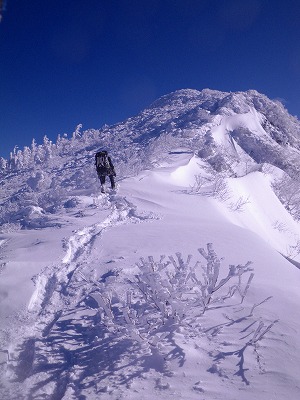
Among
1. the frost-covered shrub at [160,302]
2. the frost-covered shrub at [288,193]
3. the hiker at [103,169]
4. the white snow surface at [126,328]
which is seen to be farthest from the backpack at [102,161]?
the frost-covered shrub at [288,193]

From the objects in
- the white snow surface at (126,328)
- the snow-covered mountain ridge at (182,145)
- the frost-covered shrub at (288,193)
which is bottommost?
the white snow surface at (126,328)

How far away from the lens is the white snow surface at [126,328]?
7.52 ft

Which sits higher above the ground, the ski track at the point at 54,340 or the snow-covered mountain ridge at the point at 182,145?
the snow-covered mountain ridge at the point at 182,145

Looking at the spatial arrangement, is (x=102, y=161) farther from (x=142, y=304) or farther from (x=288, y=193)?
(x=288, y=193)

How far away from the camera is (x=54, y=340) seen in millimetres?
2844

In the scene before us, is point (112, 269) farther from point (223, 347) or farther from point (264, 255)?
point (264, 255)

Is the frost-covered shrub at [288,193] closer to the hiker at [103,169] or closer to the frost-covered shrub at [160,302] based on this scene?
the hiker at [103,169]

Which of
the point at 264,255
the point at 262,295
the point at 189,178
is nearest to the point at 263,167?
the point at 189,178

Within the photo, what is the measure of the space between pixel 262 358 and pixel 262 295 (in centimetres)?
98

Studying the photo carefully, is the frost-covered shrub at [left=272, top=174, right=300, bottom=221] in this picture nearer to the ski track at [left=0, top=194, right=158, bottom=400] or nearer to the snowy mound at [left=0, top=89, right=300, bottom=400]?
the snowy mound at [left=0, top=89, right=300, bottom=400]

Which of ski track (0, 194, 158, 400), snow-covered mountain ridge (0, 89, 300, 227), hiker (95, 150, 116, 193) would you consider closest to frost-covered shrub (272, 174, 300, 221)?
snow-covered mountain ridge (0, 89, 300, 227)

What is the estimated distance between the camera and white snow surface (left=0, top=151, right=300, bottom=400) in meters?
2.29

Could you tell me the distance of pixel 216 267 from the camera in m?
2.85

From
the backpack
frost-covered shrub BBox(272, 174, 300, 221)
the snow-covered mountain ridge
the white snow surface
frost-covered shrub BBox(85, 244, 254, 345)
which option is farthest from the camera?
the snow-covered mountain ridge
